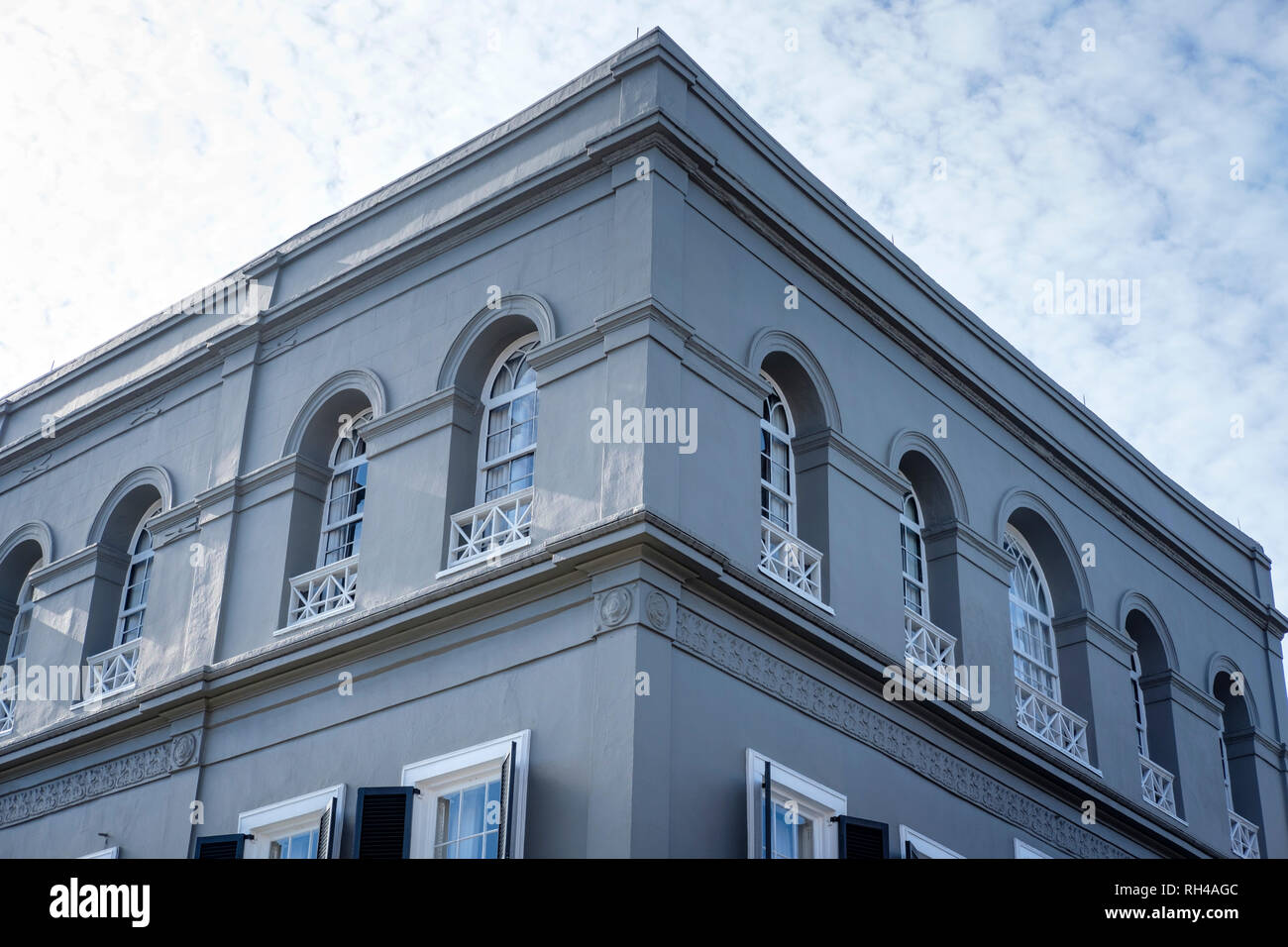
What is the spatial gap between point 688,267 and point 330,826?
20.2 ft

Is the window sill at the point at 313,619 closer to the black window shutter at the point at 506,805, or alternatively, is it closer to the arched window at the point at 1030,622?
the black window shutter at the point at 506,805

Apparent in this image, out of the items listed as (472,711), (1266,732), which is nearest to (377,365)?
(472,711)

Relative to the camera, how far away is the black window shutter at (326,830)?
596 inches

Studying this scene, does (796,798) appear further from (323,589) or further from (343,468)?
(343,468)

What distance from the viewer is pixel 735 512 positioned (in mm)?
15789

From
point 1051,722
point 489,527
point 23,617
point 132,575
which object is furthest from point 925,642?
point 23,617

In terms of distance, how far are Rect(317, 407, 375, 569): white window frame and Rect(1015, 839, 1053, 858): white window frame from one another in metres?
7.58

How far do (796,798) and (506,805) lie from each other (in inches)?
106

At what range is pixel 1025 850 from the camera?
1803 cm

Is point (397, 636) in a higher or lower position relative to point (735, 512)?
lower

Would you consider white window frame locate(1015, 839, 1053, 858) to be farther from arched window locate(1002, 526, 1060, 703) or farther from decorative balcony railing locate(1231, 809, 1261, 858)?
decorative balcony railing locate(1231, 809, 1261, 858)
